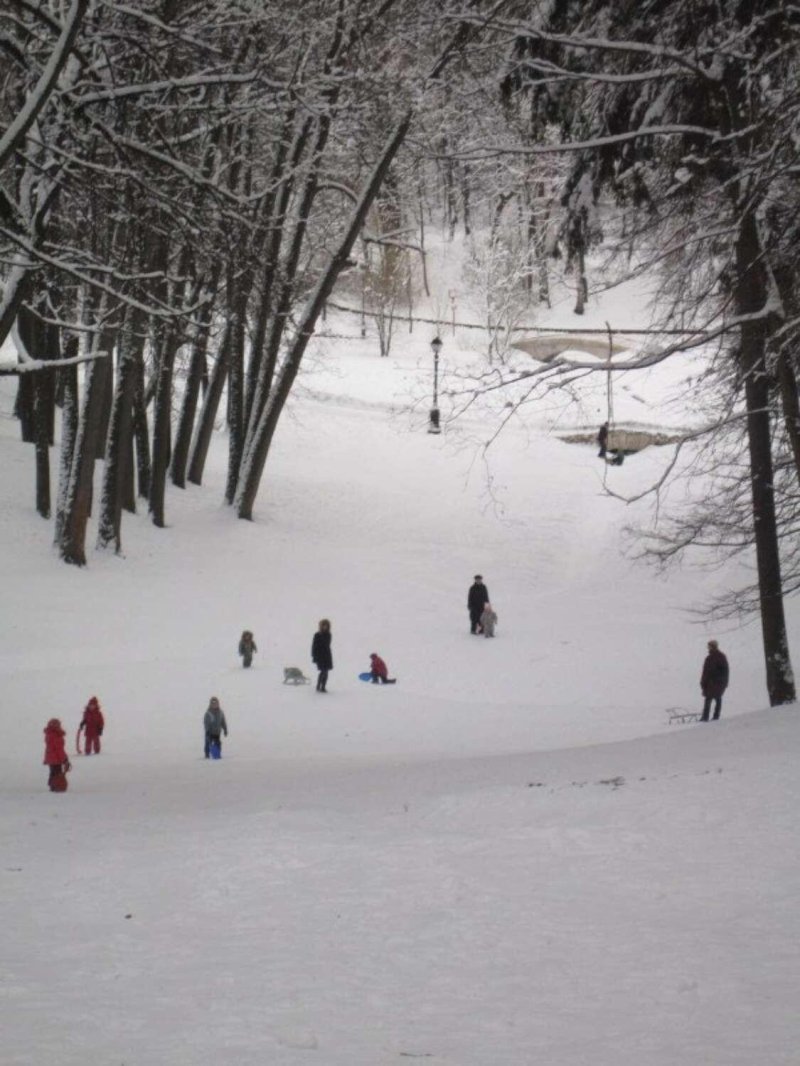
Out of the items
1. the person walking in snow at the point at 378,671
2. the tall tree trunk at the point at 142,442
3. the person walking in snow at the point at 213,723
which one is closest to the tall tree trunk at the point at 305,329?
the tall tree trunk at the point at 142,442

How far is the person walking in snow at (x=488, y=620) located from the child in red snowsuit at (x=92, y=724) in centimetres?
1004

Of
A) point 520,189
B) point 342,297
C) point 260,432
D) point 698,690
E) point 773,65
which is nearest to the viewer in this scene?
point 773,65

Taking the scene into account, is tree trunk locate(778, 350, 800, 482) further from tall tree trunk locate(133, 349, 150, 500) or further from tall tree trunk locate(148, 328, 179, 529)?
tall tree trunk locate(133, 349, 150, 500)

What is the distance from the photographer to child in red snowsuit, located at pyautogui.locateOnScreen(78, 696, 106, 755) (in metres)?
15.7

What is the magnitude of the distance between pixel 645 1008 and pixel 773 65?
842cm

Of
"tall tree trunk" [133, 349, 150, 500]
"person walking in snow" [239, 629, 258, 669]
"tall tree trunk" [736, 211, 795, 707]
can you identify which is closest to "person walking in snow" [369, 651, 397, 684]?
"person walking in snow" [239, 629, 258, 669]

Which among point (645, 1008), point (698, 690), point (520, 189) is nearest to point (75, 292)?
point (520, 189)

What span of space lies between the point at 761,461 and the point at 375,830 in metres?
6.80

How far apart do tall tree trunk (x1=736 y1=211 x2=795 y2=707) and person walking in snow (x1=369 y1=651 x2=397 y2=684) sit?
719 centimetres

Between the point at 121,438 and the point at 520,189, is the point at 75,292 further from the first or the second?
the point at 520,189

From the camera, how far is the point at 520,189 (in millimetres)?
13617

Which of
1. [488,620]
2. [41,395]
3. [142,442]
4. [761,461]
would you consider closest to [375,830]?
[761,461]

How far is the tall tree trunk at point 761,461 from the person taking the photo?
1306cm

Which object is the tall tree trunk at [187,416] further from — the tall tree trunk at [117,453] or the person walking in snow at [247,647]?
the person walking in snow at [247,647]
